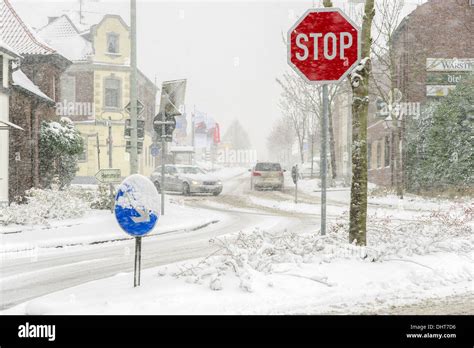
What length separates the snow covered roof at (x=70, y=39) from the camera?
41.8 meters

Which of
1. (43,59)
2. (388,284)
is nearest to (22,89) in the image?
(43,59)

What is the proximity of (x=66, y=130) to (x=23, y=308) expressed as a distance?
2025 cm

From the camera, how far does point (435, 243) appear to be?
9.20 meters

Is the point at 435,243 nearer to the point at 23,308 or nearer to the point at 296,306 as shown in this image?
the point at 296,306

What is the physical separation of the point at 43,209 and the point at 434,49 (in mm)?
22894

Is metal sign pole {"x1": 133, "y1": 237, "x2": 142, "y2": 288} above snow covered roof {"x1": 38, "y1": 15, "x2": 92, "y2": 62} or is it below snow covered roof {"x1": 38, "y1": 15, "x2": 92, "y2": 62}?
below

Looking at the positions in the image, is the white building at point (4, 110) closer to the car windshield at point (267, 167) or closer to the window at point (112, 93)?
the car windshield at point (267, 167)

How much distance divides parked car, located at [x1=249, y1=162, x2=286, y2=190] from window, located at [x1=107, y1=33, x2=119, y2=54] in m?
15.3

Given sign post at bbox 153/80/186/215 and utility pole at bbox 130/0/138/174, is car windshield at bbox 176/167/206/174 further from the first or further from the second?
utility pole at bbox 130/0/138/174

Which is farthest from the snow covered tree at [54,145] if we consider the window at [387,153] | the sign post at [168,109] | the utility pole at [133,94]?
the window at [387,153]

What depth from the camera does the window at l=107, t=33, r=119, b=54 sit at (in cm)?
4147

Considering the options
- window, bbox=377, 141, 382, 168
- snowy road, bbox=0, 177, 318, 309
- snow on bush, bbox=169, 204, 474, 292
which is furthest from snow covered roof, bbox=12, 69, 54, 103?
window, bbox=377, 141, 382, 168

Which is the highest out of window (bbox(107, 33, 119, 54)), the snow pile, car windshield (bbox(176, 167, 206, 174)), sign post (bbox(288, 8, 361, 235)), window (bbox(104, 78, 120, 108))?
window (bbox(107, 33, 119, 54))
